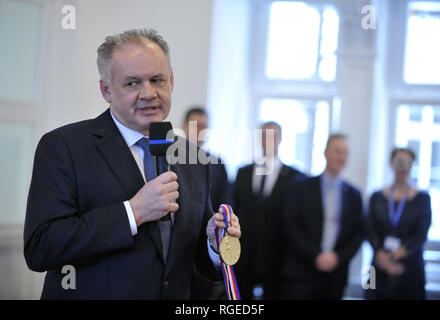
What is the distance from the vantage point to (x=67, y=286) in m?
1.55

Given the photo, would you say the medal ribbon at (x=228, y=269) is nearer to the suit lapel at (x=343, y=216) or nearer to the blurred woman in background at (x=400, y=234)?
the blurred woman in background at (x=400, y=234)

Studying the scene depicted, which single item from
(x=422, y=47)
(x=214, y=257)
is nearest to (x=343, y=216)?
(x=214, y=257)

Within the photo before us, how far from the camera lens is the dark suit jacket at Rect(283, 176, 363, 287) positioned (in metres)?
4.05

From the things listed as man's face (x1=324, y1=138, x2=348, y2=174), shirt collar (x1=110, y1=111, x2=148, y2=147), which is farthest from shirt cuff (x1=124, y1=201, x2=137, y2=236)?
man's face (x1=324, y1=138, x2=348, y2=174)

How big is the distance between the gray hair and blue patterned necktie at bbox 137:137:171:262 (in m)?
0.22

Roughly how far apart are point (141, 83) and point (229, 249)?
0.54 m

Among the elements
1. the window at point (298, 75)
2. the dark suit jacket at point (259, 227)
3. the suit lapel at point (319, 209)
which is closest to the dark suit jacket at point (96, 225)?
the suit lapel at point (319, 209)

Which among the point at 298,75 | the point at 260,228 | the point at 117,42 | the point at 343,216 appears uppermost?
the point at 298,75

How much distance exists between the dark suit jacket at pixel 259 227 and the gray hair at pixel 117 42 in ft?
9.43

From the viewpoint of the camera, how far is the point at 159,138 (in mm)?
1518

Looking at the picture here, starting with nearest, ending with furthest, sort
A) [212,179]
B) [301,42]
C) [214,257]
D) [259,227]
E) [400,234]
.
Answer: [214,257] < [212,179] < [400,234] < [259,227] < [301,42]

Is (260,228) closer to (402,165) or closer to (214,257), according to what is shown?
(402,165)

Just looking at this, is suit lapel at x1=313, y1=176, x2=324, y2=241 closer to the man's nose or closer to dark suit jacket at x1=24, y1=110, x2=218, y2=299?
dark suit jacket at x1=24, y1=110, x2=218, y2=299

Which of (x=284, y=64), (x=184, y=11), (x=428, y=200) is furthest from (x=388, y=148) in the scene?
(x=184, y=11)
